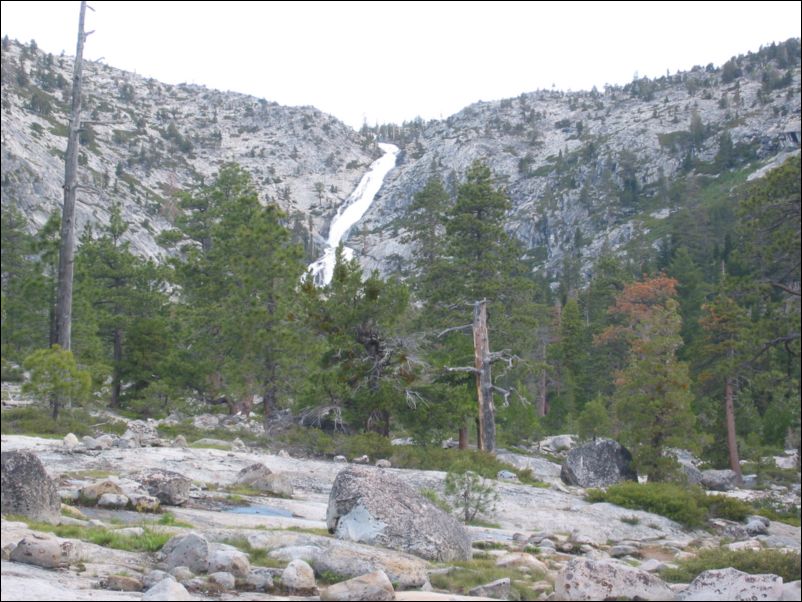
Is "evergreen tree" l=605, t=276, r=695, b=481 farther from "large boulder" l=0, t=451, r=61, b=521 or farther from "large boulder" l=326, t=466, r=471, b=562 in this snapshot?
"large boulder" l=0, t=451, r=61, b=521

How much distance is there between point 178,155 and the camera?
440ft

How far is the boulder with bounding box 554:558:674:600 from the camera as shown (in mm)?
6750

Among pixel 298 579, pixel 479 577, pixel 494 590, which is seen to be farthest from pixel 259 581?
pixel 479 577

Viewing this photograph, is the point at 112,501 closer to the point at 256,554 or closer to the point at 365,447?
the point at 256,554

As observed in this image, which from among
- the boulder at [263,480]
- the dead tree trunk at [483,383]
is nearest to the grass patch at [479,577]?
the boulder at [263,480]

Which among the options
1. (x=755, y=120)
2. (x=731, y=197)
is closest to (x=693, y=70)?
(x=755, y=120)

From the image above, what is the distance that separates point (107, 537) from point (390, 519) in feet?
11.5

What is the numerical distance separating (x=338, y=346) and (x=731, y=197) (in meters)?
75.0

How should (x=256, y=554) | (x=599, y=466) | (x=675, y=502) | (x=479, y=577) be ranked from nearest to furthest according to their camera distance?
(x=479, y=577) < (x=256, y=554) < (x=675, y=502) < (x=599, y=466)

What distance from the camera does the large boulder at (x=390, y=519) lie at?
917 centimetres

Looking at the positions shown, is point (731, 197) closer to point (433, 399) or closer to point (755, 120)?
point (755, 120)

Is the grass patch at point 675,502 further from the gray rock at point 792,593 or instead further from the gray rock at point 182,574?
the gray rock at point 182,574

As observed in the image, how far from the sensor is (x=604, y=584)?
6.88 metres

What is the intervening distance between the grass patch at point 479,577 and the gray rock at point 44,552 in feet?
12.0
